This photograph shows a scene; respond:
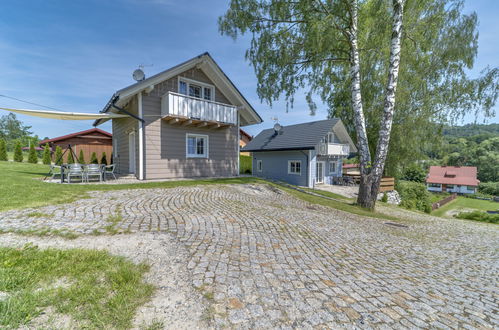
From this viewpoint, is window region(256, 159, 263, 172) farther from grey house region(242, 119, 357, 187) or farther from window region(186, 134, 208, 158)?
window region(186, 134, 208, 158)

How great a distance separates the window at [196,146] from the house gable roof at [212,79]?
3104 millimetres

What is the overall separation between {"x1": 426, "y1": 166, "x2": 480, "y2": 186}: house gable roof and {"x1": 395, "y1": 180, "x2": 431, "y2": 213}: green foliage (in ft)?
107

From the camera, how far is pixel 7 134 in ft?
247

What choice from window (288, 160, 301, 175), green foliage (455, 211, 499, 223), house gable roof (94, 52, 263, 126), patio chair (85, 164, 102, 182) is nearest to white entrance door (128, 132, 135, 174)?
→ house gable roof (94, 52, 263, 126)

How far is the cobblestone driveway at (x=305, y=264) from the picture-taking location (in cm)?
211

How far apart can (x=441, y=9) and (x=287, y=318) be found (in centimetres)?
1400

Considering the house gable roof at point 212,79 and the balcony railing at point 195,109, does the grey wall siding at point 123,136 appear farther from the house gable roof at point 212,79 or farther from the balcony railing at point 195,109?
the balcony railing at point 195,109

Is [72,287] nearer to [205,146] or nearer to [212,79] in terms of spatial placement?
[205,146]

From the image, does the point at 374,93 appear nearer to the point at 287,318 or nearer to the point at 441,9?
the point at 441,9

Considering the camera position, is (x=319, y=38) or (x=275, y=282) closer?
(x=275, y=282)

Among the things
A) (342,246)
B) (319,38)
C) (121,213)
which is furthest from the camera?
(319,38)

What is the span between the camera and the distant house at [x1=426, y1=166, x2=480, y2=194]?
134 feet

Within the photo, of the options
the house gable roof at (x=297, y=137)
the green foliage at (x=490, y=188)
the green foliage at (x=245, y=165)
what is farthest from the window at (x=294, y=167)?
the green foliage at (x=490, y=188)

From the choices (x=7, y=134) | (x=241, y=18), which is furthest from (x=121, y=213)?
(x=7, y=134)
